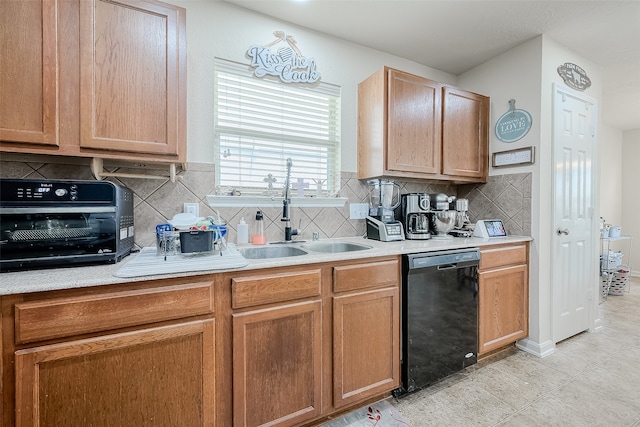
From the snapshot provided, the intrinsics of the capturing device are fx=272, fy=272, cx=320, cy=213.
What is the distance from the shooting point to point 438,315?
177 cm

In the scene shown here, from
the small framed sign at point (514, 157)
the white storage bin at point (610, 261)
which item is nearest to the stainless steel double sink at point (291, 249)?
the small framed sign at point (514, 157)

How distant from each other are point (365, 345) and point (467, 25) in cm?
244

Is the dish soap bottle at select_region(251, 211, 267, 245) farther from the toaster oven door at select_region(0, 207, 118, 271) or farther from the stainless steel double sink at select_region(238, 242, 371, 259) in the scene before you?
the toaster oven door at select_region(0, 207, 118, 271)

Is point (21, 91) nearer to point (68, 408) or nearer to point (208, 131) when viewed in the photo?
point (208, 131)

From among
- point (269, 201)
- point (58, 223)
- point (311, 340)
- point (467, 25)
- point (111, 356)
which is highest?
point (467, 25)

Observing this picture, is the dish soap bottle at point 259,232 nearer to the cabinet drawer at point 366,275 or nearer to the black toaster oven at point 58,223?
the cabinet drawer at point 366,275

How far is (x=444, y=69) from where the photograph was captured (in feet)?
9.21

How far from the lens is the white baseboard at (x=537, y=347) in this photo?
219 cm

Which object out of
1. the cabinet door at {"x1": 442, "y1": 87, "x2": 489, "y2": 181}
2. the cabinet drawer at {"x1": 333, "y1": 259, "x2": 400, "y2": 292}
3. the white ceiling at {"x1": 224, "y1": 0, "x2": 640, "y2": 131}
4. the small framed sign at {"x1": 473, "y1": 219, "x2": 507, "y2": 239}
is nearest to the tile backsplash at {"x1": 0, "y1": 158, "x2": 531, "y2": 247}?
the small framed sign at {"x1": 473, "y1": 219, "x2": 507, "y2": 239}

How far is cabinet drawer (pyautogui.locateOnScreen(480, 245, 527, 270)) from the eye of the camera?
2.01 m

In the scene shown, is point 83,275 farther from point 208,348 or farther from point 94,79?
point 94,79

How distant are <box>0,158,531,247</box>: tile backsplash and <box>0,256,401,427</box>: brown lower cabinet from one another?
708 millimetres

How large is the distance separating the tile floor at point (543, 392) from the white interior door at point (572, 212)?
0.28 m

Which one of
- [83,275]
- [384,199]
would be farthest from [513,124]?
[83,275]
